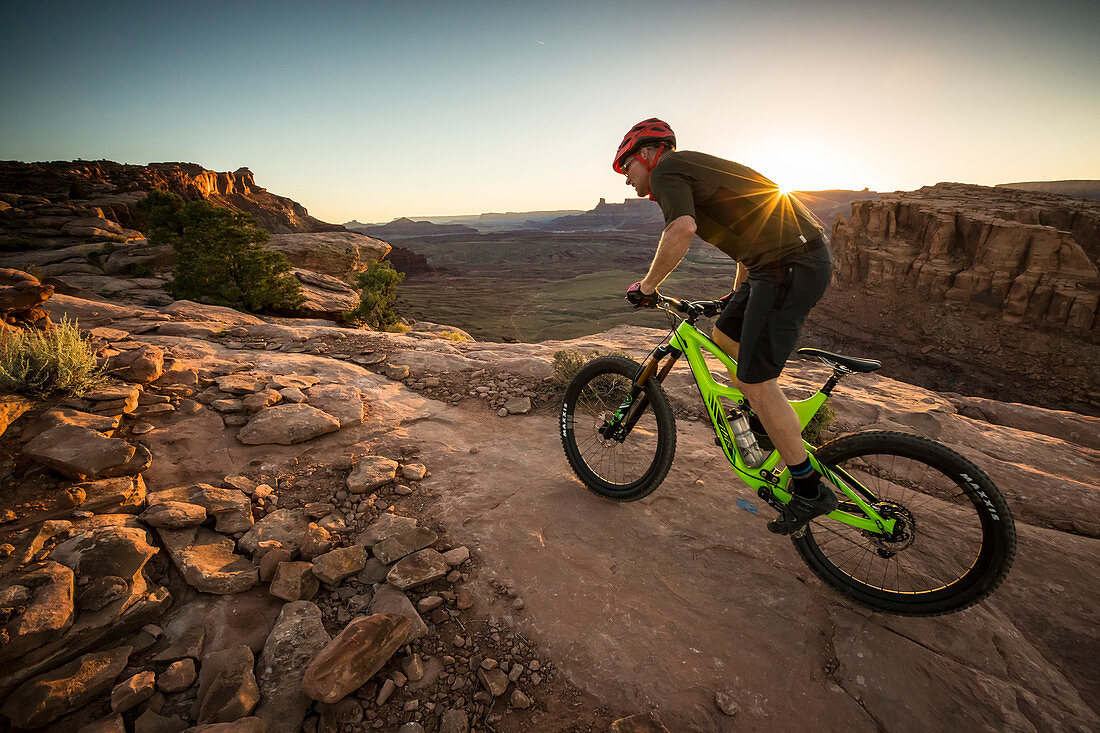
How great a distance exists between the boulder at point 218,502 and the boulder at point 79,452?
35 cm

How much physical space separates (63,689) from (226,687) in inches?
22.8

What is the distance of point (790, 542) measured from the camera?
9.41 ft

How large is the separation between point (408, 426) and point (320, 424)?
2.72 feet

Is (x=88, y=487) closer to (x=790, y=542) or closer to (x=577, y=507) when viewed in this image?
(x=577, y=507)

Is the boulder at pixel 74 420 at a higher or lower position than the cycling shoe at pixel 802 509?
higher

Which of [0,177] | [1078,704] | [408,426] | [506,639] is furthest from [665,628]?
[0,177]

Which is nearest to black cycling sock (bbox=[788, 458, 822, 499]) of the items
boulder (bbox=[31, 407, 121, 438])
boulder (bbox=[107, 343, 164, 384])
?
boulder (bbox=[31, 407, 121, 438])

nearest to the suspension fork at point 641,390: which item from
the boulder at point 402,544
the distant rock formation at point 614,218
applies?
the boulder at point 402,544

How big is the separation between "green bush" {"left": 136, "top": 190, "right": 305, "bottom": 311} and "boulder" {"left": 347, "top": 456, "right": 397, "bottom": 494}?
12.3 meters

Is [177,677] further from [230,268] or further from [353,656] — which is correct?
[230,268]

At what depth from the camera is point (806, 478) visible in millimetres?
2438

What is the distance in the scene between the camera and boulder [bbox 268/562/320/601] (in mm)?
2229

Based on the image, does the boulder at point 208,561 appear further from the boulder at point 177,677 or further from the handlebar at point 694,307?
the handlebar at point 694,307

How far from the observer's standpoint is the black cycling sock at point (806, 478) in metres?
2.43
